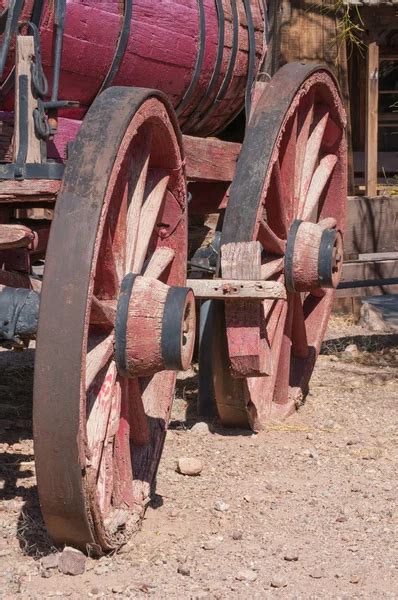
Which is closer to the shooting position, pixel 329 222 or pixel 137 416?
pixel 137 416

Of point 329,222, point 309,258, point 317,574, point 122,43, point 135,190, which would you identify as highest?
point 122,43

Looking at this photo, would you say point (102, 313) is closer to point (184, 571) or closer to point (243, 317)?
point (184, 571)

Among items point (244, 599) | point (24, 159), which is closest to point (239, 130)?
point (24, 159)

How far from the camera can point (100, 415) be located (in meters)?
2.89

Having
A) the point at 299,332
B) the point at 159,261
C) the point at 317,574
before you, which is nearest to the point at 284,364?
the point at 299,332

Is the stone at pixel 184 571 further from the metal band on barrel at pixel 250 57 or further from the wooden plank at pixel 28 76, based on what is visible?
the metal band on barrel at pixel 250 57

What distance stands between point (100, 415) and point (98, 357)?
16 centimetres

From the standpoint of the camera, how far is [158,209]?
345 centimetres

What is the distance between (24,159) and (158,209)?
65cm

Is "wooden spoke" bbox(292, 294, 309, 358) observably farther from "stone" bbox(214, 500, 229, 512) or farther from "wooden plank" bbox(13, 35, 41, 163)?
"wooden plank" bbox(13, 35, 41, 163)

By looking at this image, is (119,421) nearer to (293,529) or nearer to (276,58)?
(293,529)

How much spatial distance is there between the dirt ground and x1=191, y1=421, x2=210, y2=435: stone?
1 cm

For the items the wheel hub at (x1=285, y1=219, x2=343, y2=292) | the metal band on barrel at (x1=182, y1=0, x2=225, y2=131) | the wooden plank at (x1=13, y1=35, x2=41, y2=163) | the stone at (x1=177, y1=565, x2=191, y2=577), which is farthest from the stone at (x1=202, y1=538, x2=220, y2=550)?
the metal band on barrel at (x1=182, y1=0, x2=225, y2=131)

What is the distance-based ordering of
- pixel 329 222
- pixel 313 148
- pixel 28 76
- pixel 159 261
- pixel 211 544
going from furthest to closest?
pixel 329 222
pixel 313 148
pixel 159 261
pixel 211 544
pixel 28 76
